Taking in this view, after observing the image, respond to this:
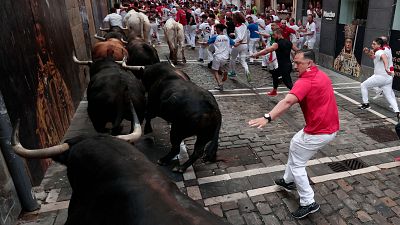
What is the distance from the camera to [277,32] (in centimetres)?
956

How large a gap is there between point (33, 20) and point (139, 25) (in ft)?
30.7

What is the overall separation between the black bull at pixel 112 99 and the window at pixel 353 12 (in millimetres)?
10312

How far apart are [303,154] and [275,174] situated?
1.28 m

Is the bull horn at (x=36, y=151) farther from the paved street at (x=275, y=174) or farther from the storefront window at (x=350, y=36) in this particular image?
the storefront window at (x=350, y=36)

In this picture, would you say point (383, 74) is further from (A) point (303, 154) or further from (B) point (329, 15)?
(B) point (329, 15)

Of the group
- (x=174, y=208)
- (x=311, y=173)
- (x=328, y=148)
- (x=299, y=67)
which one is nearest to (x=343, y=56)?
(x=328, y=148)

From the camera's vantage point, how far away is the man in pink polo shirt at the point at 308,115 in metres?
4.35

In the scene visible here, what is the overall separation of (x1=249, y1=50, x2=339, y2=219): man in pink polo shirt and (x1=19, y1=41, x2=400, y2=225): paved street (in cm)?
55

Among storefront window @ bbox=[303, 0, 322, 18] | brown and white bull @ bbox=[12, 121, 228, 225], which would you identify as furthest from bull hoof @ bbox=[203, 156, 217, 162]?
storefront window @ bbox=[303, 0, 322, 18]

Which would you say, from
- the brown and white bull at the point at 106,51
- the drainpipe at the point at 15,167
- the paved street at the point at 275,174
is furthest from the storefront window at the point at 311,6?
the drainpipe at the point at 15,167

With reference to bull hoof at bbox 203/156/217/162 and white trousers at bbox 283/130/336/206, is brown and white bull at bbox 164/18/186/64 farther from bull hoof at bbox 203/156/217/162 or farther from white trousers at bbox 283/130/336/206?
white trousers at bbox 283/130/336/206

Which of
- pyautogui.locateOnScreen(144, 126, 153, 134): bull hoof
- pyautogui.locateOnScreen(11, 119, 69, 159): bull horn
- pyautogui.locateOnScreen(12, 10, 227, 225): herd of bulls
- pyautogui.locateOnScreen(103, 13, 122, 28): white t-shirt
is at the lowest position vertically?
pyautogui.locateOnScreen(144, 126, 153, 134): bull hoof

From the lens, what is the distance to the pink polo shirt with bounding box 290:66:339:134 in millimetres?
4379

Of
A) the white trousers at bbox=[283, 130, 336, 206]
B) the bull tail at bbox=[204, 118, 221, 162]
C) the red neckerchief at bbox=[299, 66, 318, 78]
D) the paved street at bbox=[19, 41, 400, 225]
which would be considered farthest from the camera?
the bull tail at bbox=[204, 118, 221, 162]
